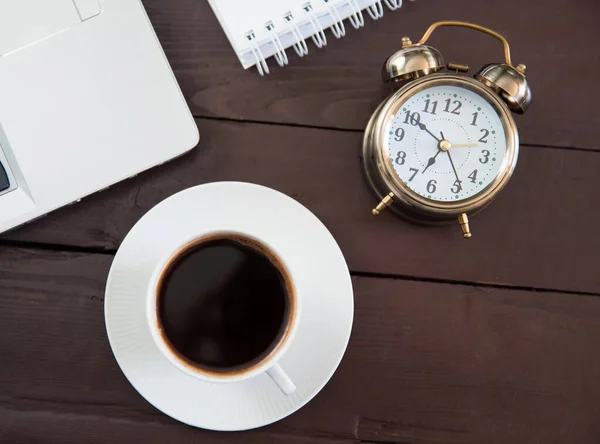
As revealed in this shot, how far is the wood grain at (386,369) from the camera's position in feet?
2.13

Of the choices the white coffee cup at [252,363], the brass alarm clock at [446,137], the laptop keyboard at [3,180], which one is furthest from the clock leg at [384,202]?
the laptop keyboard at [3,180]

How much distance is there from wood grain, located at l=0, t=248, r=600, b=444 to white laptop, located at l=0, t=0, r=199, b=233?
10cm

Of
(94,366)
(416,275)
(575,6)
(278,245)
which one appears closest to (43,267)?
(94,366)

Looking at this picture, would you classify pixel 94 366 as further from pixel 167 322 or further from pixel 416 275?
pixel 416 275

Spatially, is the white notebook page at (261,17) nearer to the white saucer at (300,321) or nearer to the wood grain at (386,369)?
the white saucer at (300,321)

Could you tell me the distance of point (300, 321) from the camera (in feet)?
2.03

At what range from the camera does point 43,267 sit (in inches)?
25.6

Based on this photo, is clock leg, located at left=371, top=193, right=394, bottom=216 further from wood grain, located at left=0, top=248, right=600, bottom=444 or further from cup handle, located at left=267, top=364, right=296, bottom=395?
cup handle, located at left=267, top=364, right=296, bottom=395

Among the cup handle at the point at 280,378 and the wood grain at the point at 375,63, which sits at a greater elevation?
the wood grain at the point at 375,63

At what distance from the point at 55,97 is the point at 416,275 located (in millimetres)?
421

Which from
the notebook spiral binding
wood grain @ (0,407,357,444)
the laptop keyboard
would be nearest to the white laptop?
the laptop keyboard

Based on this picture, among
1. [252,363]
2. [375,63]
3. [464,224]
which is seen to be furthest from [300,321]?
[375,63]

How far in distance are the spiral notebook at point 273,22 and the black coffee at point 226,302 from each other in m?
0.21

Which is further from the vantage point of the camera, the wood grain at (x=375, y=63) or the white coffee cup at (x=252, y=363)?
the wood grain at (x=375, y=63)
